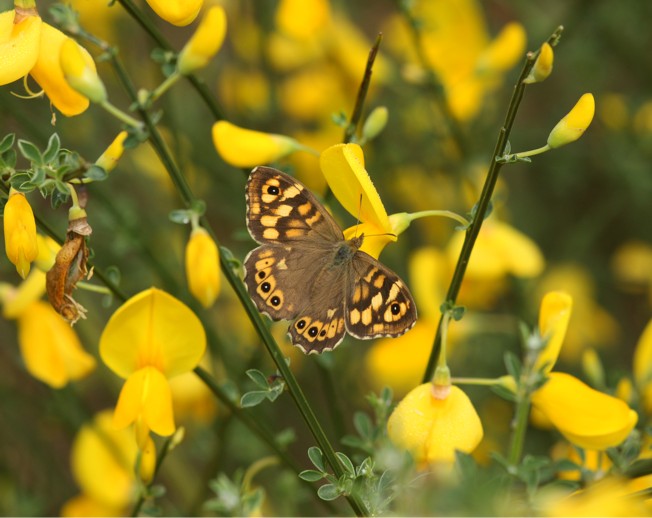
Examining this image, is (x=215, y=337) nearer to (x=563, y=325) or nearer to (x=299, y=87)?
(x=563, y=325)

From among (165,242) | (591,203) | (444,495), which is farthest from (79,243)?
A: (591,203)

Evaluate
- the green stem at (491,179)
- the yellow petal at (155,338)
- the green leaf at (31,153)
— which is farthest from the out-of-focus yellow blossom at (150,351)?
the green stem at (491,179)

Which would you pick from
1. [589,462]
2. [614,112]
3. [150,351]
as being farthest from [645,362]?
[614,112]

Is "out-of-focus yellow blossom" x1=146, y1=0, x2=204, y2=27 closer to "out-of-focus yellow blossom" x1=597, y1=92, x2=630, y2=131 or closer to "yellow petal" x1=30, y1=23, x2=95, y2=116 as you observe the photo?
"yellow petal" x1=30, y1=23, x2=95, y2=116

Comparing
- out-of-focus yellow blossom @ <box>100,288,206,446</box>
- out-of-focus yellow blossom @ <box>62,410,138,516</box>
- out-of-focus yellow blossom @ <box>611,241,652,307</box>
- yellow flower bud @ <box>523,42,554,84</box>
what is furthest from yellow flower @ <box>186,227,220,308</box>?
out-of-focus yellow blossom @ <box>611,241,652,307</box>

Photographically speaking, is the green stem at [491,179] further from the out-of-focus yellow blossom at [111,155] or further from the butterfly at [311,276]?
the out-of-focus yellow blossom at [111,155]

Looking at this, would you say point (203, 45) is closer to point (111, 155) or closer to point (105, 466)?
point (111, 155)
